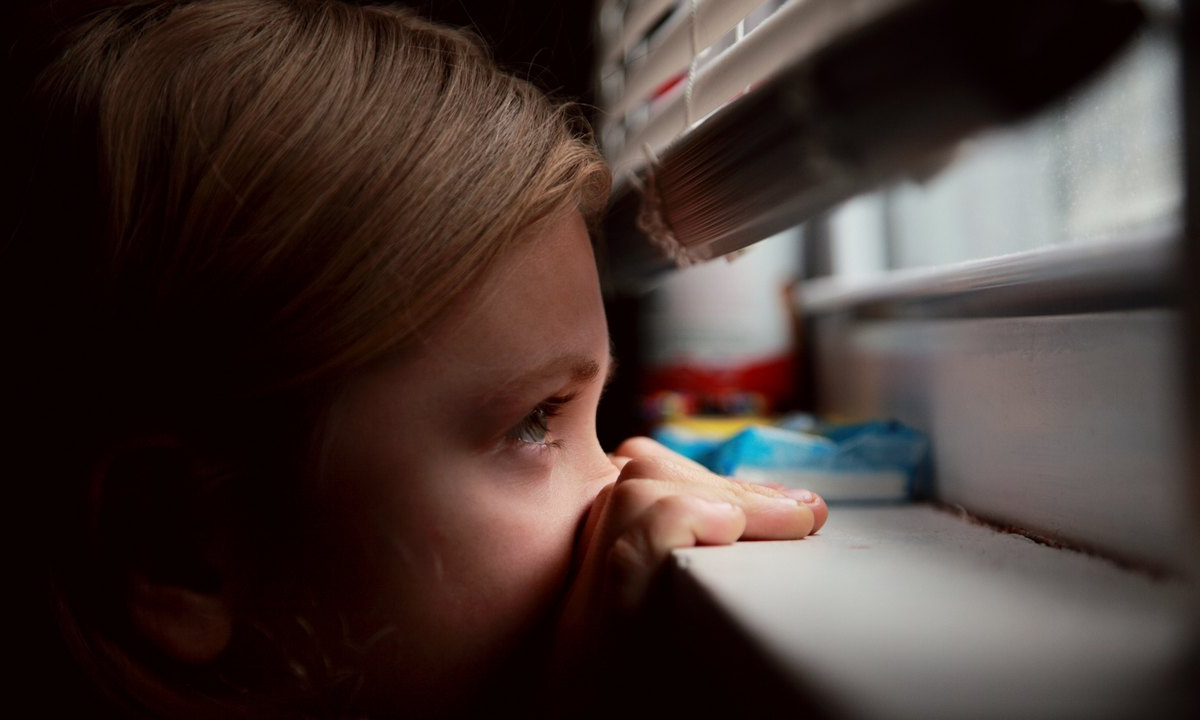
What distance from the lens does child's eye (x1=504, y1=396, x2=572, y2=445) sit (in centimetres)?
60

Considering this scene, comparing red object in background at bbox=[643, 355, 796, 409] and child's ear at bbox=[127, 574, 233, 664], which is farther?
red object in background at bbox=[643, 355, 796, 409]

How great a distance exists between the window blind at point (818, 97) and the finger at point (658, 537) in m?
0.20

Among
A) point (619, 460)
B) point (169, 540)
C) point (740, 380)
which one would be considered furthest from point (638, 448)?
point (740, 380)

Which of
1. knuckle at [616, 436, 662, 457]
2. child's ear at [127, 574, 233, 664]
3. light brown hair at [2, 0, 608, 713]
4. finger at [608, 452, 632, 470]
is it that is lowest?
child's ear at [127, 574, 233, 664]

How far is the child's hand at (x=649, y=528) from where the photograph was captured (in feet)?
1.55

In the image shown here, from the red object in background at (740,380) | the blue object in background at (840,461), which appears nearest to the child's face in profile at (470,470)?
the blue object in background at (840,461)

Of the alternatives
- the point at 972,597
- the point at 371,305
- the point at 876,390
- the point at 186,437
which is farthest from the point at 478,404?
the point at 876,390

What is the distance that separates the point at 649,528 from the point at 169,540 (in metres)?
0.36

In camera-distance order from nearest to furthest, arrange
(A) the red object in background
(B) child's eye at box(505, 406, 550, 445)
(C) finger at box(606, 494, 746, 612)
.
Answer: (C) finger at box(606, 494, 746, 612)
(B) child's eye at box(505, 406, 550, 445)
(A) the red object in background

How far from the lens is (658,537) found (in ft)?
1.55

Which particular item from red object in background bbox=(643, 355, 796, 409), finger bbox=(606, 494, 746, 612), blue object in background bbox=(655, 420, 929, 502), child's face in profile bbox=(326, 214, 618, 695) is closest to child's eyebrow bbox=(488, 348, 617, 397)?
child's face in profile bbox=(326, 214, 618, 695)

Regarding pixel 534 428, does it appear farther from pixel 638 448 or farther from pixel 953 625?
pixel 953 625

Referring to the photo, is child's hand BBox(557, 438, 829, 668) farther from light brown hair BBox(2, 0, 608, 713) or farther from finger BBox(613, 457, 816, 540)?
light brown hair BBox(2, 0, 608, 713)

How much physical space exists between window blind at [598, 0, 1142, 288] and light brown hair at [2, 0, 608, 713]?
0.14 metres
